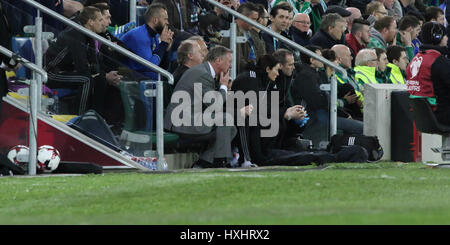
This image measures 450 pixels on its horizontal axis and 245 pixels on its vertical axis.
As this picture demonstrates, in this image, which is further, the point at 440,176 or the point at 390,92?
A: the point at 390,92

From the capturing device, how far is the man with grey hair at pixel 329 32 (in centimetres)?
2127

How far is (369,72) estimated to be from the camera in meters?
20.4

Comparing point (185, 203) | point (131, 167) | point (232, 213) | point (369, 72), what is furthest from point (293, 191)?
point (369, 72)

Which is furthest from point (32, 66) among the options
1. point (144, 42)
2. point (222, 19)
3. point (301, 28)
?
point (301, 28)

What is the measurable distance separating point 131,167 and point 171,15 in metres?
3.55

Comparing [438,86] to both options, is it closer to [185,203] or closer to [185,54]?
[185,54]

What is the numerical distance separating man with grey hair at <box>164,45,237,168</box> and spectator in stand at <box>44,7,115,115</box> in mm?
1261

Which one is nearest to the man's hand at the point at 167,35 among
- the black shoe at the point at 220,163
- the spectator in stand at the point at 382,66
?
the black shoe at the point at 220,163

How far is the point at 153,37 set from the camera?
17.8 m

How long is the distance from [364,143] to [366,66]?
2.75 metres

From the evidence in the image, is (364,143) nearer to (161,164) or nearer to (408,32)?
(161,164)

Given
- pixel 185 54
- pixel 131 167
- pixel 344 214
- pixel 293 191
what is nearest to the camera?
pixel 344 214

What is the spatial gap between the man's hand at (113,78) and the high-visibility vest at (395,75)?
21.4 ft
